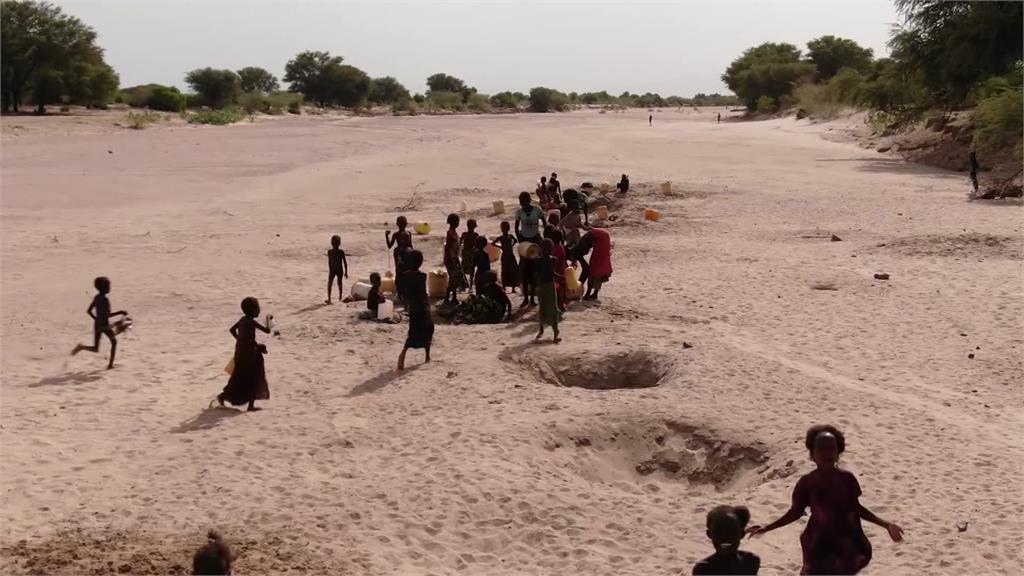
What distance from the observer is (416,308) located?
9656 millimetres

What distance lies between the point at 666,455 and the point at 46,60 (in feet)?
186

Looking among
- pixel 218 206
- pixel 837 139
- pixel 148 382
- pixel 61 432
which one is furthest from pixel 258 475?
pixel 837 139

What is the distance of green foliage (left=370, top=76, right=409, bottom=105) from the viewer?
366 ft

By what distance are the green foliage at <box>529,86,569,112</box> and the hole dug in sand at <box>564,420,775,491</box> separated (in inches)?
4175

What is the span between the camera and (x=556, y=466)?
7.28m

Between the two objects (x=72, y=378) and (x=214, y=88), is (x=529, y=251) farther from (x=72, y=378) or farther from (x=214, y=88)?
(x=214, y=88)

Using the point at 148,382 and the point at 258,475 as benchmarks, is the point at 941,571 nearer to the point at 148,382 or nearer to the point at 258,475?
the point at 258,475

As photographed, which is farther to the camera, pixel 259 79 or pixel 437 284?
pixel 259 79

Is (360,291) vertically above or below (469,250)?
below

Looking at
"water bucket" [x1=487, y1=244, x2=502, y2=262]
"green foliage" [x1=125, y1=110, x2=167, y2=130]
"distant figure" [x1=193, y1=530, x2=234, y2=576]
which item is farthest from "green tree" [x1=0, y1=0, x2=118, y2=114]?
"distant figure" [x1=193, y1=530, x2=234, y2=576]

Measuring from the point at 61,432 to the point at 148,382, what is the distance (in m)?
1.49

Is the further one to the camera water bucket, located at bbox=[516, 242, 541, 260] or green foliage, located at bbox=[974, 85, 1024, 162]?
green foliage, located at bbox=[974, 85, 1024, 162]

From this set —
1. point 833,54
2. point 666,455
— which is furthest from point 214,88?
point 666,455

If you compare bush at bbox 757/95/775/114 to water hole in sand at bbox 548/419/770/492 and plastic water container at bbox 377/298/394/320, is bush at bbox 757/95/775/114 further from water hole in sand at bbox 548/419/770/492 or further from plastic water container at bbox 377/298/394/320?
water hole in sand at bbox 548/419/770/492
